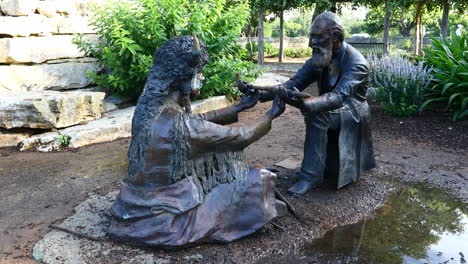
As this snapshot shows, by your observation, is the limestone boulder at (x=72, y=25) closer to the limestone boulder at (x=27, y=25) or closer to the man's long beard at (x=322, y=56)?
the limestone boulder at (x=27, y=25)

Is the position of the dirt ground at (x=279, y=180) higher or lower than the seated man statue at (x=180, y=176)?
lower

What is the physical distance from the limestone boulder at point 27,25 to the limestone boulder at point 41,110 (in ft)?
4.64

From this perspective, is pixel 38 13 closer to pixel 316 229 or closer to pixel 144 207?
pixel 144 207

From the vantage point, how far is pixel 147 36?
278 inches

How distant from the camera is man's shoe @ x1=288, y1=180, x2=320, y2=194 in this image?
12.0 ft

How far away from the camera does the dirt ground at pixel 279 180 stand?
289 cm

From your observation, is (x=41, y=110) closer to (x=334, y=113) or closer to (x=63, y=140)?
(x=63, y=140)

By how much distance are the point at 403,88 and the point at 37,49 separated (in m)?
6.49

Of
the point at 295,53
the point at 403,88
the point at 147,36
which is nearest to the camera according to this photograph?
the point at 403,88

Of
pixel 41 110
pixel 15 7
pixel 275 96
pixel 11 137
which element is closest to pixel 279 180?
pixel 275 96

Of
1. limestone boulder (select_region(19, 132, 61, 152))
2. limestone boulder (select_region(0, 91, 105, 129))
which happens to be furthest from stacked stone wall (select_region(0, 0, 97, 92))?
limestone boulder (select_region(19, 132, 61, 152))

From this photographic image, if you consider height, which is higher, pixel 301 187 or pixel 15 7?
pixel 15 7

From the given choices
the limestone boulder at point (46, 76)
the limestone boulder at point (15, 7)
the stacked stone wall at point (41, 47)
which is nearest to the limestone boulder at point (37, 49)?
the stacked stone wall at point (41, 47)

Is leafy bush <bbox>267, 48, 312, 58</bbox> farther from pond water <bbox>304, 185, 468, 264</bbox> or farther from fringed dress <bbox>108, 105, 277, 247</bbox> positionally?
fringed dress <bbox>108, 105, 277, 247</bbox>
